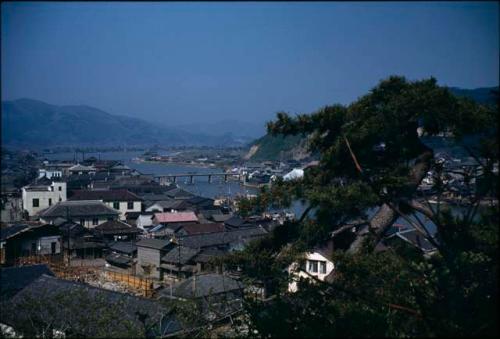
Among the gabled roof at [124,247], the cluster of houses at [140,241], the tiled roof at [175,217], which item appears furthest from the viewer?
the tiled roof at [175,217]

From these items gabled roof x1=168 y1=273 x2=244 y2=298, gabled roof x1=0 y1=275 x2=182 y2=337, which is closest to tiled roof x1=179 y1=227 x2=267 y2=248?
gabled roof x1=168 y1=273 x2=244 y2=298

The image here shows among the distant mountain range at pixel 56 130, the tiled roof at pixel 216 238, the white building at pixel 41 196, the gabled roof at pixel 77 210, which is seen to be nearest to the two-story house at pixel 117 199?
the white building at pixel 41 196

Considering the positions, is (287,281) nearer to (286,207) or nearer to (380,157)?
(286,207)

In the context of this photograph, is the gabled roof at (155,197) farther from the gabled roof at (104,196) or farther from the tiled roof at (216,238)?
the tiled roof at (216,238)

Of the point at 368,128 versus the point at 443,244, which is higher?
the point at 368,128

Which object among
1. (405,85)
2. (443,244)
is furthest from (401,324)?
(405,85)

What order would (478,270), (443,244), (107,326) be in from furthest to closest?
1. (107,326)
2. (478,270)
3. (443,244)

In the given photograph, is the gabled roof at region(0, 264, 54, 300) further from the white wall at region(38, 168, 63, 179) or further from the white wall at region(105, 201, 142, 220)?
the white wall at region(38, 168, 63, 179)
